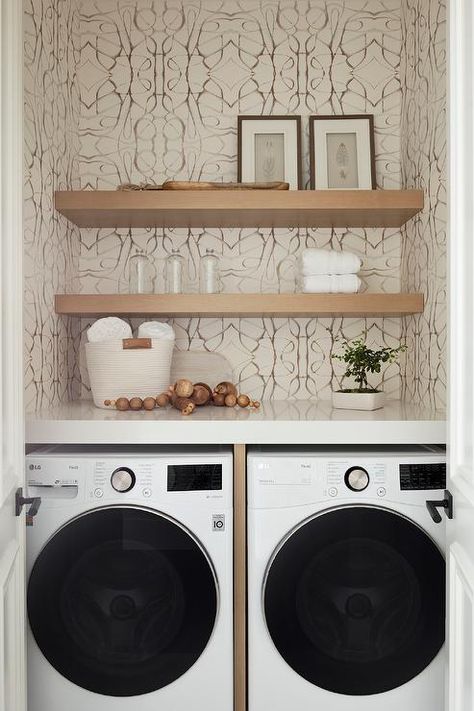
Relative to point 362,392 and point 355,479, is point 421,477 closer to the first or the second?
point 355,479

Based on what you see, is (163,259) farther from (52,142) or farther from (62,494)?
(62,494)

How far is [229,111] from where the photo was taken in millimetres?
2707

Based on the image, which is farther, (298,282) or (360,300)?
(298,282)

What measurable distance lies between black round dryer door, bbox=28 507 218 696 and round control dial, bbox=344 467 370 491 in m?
0.47

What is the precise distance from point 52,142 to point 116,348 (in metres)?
0.78

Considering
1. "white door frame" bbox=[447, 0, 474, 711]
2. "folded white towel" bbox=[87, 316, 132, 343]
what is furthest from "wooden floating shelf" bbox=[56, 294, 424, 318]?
"white door frame" bbox=[447, 0, 474, 711]

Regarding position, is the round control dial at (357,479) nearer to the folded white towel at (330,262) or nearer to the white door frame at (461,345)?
the white door frame at (461,345)

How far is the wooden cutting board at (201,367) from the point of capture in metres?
2.67

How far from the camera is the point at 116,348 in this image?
Answer: 2252mm

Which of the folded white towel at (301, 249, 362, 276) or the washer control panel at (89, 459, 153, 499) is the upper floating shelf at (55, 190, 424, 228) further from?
the washer control panel at (89, 459, 153, 499)

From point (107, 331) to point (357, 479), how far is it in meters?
1.02

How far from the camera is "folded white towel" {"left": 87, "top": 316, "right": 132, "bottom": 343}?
231 cm

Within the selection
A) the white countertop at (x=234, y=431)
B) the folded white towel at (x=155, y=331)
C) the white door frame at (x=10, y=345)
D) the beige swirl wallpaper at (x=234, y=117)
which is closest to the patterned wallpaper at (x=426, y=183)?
the beige swirl wallpaper at (x=234, y=117)

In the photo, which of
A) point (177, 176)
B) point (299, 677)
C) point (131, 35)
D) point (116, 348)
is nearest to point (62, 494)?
point (116, 348)
